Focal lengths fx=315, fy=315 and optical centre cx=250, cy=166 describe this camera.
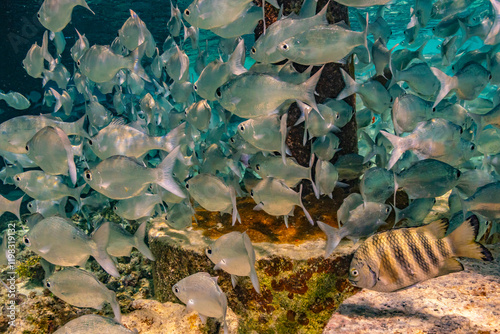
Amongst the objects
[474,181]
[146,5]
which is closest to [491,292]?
[474,181]

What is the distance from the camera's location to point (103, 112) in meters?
5.96

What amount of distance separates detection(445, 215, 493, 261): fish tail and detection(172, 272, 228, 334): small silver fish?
1.71 metres

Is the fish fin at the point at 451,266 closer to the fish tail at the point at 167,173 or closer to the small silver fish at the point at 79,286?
the fish tail at the point at 167,173

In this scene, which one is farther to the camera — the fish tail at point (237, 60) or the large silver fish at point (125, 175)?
the fish tail at point (237, 60)

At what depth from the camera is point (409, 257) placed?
2105 millimetres

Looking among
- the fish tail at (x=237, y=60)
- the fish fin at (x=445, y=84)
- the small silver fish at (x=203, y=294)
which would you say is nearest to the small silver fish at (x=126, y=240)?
the small silver fish at (x=203, y=294)

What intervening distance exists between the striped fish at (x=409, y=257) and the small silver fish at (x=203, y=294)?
105 cm

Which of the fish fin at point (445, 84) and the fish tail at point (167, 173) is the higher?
the fish fin at point (445, 84)

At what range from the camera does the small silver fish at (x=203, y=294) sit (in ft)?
8.25

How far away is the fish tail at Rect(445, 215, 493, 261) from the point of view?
1.95 m

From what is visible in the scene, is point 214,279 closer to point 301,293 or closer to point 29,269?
point 301,293

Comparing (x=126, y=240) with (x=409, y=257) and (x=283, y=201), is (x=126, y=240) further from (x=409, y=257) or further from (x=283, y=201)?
(x=409, y=257)

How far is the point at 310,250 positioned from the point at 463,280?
4.44ft

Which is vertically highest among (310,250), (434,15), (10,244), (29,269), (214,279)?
(434,15)
